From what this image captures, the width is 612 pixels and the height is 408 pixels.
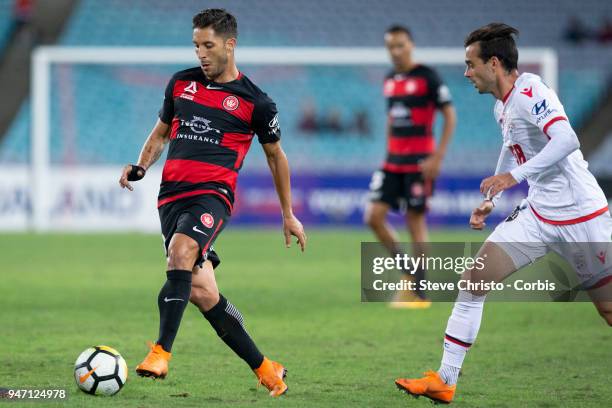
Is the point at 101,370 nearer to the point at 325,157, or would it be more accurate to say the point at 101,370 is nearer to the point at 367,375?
the point at 367,375

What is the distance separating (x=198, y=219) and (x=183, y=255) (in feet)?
0.77

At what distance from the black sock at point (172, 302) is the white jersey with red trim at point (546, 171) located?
1.78 m

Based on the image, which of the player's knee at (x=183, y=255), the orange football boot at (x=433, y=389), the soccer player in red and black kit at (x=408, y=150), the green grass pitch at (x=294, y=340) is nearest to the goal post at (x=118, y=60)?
the green grass pitch at (x=294, y=340)

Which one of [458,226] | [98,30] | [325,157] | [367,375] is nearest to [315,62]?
[325,157]

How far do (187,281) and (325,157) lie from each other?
1595 cm

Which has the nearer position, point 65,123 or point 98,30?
point 65,123

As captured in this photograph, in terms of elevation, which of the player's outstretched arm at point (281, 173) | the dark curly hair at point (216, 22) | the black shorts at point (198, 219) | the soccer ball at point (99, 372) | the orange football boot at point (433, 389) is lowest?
the orange football boot at point (433, 389)

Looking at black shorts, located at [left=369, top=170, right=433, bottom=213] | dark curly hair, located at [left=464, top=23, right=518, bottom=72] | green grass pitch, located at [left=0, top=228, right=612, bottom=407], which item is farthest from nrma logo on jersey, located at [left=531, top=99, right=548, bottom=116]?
black shorts, located at [left=369, top=170, right=433, bottom=213]

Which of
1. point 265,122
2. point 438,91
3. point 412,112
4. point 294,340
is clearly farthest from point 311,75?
point 265,122

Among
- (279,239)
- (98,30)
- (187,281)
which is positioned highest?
(98,30)

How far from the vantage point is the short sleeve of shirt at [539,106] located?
509cm

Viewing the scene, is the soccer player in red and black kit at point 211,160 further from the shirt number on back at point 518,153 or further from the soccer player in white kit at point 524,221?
the shirt number on back at point 518,153

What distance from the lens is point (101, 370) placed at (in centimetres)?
518

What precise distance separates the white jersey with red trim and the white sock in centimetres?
58
